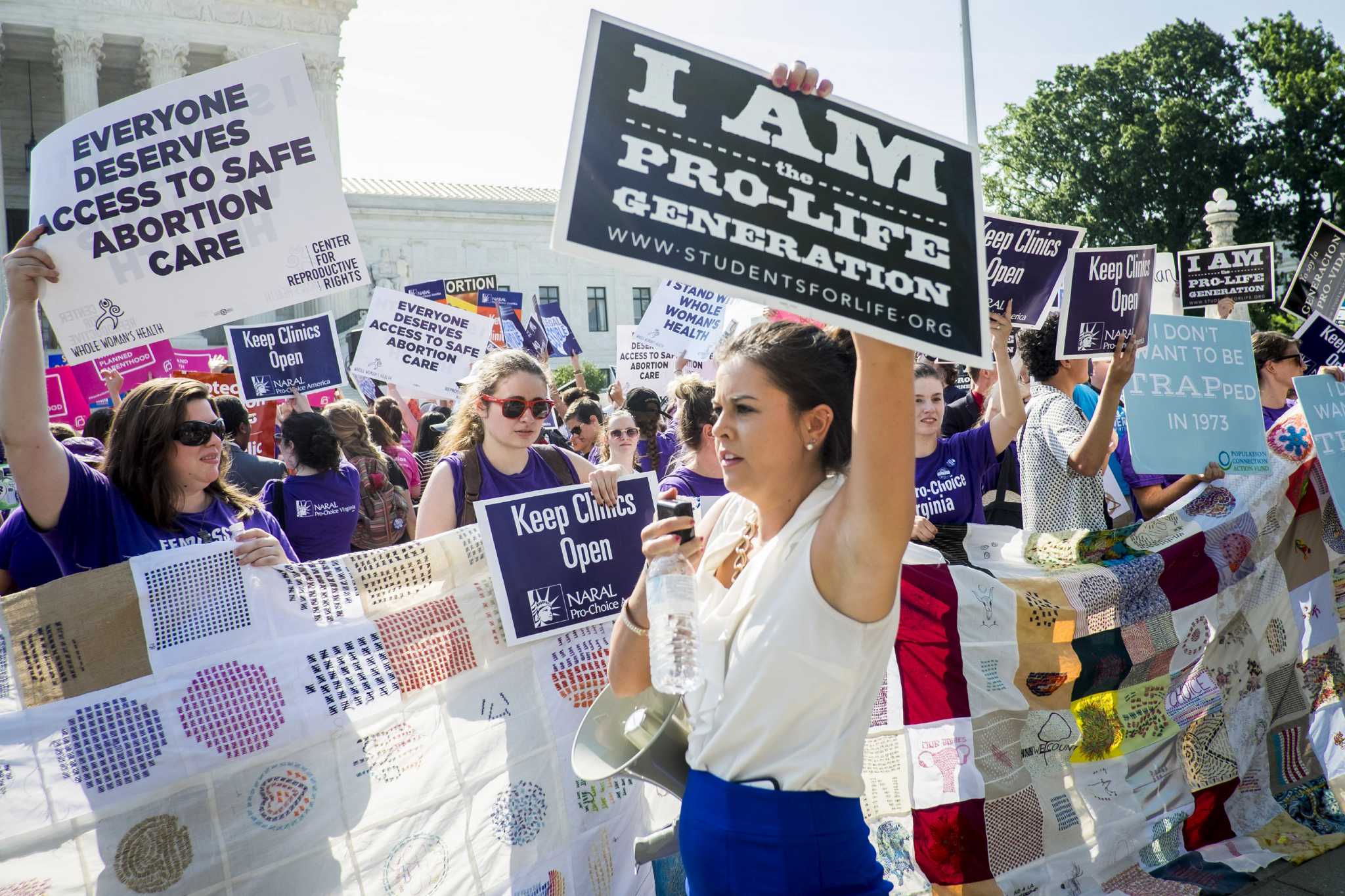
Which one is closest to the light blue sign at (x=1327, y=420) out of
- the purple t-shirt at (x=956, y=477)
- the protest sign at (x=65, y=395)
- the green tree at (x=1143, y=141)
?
the purple t-shirt at (x=956, y=477)

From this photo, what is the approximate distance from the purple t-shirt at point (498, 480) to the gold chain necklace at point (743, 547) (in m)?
1.82

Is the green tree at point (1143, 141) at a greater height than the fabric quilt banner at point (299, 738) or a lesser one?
greater

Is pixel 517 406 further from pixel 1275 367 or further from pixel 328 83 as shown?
pixel 328 83

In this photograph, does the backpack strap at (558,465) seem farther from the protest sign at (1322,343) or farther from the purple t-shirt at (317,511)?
the protest sign at (1322,343)

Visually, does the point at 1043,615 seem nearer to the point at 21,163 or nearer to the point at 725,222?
the point at 725,222

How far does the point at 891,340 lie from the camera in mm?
1877

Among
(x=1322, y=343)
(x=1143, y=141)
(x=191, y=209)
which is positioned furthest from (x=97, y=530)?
(x=1143, y=141)

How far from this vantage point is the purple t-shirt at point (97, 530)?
2982 millimetres

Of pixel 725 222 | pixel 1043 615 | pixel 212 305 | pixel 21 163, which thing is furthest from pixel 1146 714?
pixel 21 163

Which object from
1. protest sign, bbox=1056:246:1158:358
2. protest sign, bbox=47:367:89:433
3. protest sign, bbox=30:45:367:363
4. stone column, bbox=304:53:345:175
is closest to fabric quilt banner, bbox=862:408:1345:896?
protest sign, bbox=1056:246:1158:358

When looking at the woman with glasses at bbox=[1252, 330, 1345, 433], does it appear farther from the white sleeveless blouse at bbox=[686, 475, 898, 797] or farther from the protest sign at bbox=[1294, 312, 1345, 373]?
the white sleeveless blouse at bbox=[686, 475, 898, 797]

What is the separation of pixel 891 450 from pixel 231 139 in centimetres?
294

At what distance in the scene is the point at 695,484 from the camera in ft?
14.3

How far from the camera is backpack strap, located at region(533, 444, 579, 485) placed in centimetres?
431
